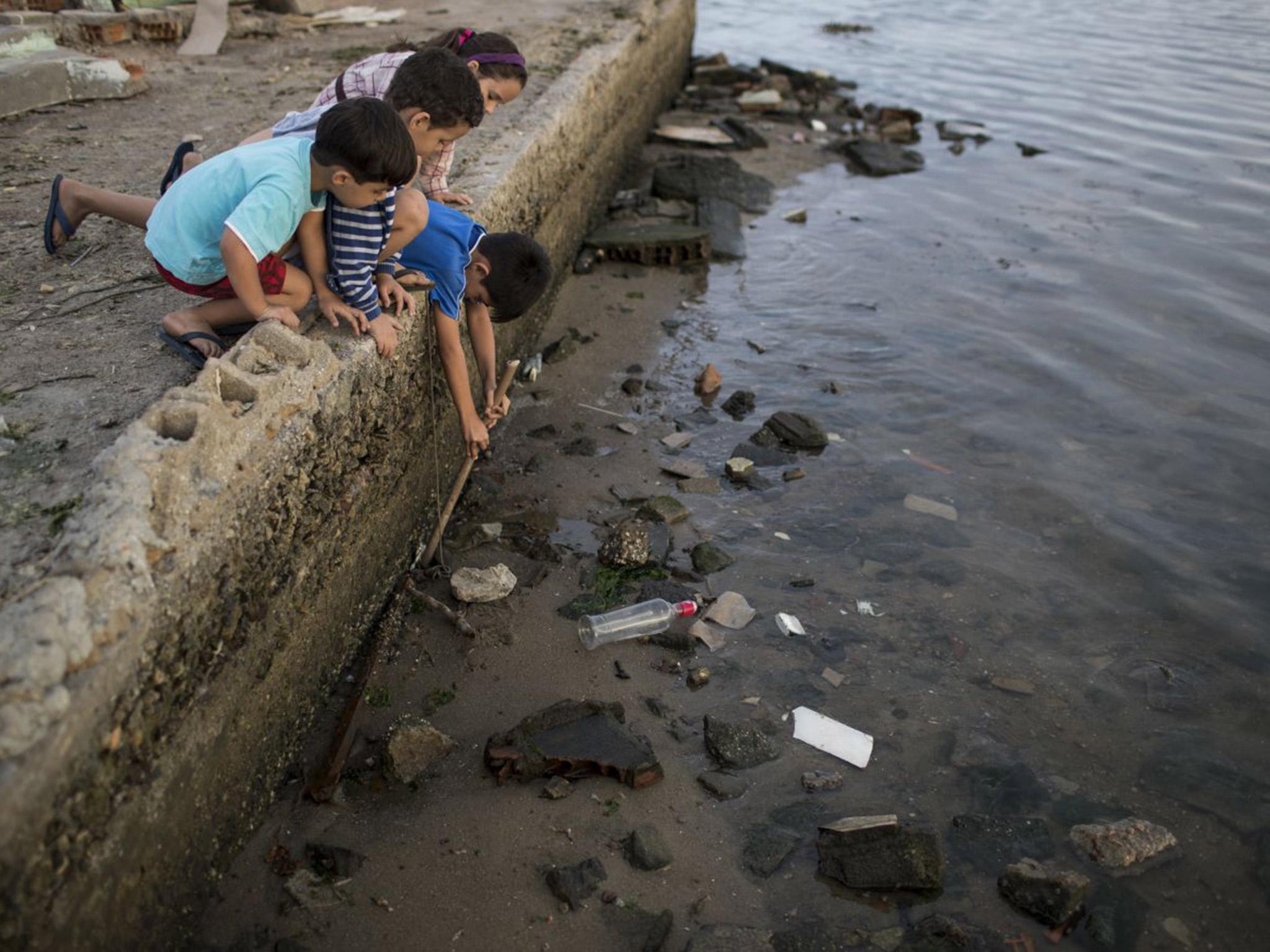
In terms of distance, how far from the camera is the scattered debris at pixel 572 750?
3074 millimetres

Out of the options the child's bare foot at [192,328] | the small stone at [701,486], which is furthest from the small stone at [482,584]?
the child's bare foot at [192,328]

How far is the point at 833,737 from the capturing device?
3.38 meters

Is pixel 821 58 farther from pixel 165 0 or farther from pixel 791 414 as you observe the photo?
pixel 791 414

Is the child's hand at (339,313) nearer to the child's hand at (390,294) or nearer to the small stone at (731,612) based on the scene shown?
the child's hand at (390,294)

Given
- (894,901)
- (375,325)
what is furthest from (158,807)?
(894,901)

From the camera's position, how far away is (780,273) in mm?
7281

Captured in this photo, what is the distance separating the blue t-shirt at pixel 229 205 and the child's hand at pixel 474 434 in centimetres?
91

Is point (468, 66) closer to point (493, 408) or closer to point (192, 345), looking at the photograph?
point (493, 408)

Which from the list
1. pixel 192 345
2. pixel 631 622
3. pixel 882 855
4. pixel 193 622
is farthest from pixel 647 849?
pixel 192 345

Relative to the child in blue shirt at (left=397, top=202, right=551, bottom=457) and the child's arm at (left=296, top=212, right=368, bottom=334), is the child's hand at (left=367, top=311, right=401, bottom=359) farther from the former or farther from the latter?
the child in blue shirt at (left=397, top=202, right=551, bottom=457)

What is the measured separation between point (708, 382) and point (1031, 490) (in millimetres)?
1707

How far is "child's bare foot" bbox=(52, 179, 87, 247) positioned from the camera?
376cm

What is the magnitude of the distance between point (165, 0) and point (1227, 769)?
802cm

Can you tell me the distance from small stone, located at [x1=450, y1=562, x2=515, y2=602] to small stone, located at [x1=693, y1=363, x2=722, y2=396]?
6.71 ft
